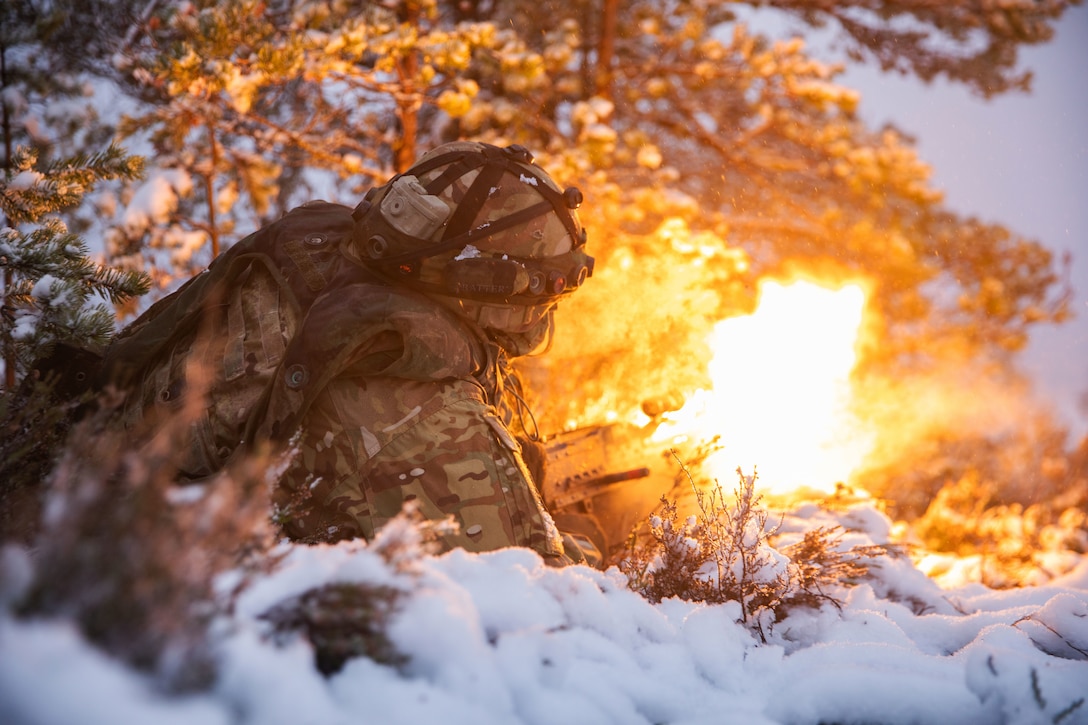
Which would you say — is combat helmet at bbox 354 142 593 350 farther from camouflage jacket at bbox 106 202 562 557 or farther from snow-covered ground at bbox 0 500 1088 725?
snow-covered ground at bbox 0 500 1088 725

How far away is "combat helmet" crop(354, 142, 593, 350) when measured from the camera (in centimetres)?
265

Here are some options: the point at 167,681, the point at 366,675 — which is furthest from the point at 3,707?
the point at 366,675

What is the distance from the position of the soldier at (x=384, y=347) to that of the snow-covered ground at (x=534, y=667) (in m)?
0.54

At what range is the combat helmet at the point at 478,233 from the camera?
2.65 metres

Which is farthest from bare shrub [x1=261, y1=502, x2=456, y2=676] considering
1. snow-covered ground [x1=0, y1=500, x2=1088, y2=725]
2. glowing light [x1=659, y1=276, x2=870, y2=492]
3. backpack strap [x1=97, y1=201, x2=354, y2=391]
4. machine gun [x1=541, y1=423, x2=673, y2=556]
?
glowing light [x1=659, y1=276, x2=870, y2=492]

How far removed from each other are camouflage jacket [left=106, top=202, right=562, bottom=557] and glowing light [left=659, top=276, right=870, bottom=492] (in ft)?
6.29

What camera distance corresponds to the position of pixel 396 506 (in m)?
2.52

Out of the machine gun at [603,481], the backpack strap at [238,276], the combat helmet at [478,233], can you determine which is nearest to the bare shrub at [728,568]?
the machine gun at [603,481]

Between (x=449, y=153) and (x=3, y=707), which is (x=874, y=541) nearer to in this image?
(x=449, y=153)

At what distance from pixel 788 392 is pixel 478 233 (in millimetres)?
2638

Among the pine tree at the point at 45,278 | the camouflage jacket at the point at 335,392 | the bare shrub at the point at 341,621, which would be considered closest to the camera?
the bare shrub at the point at 341,621

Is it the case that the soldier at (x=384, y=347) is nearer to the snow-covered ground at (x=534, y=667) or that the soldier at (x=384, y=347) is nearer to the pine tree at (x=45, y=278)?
the pine tree at (x=45, y=278)

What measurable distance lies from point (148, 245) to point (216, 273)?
11.6 ft

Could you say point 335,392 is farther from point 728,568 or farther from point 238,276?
point 728,568
